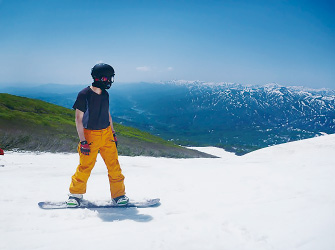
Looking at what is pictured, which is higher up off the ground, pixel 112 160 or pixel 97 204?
pixel 112 160

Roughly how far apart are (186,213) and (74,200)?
84.3 inches

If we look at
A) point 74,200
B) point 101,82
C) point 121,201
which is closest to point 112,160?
point 121,201

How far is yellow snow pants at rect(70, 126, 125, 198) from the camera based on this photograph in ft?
13.9

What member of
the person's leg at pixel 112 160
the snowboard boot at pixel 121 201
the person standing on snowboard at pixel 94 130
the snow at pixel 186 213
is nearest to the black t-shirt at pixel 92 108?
the person standing on snowboard at pixel 94 130

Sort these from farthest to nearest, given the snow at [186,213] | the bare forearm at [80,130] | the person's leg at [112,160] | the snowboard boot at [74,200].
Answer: the person's leg at [112,160], the snowboard boot at [74,200], the bare forearm at [80,130], the snow at [186,213]

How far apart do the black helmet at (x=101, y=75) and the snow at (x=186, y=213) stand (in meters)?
2.38

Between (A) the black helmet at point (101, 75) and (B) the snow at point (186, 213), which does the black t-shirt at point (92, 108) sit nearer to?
(A) the black helmet at point (101, 75)

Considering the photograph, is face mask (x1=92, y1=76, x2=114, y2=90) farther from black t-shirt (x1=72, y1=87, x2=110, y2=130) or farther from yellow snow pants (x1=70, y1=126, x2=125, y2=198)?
yellow snow pants (x1=70, y1=126, x2=125, y2=198)

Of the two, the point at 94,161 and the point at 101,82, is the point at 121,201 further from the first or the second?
the point at 101,82

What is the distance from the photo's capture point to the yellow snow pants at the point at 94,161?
4.24 metres

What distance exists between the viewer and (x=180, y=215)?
3.91 metres

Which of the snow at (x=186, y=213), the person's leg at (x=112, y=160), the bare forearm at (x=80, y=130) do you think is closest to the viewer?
the snow at (x=186, y=213)

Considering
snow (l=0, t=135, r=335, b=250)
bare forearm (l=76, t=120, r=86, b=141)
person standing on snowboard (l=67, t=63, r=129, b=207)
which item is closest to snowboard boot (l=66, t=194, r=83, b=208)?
person standing on snowboard (l=67, t=63, r=129, b=207)

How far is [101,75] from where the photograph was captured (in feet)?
14.1
